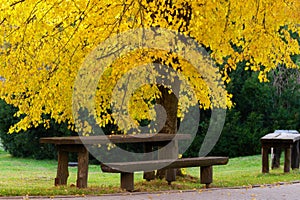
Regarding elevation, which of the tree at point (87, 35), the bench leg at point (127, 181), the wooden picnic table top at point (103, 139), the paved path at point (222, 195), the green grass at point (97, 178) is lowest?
the green grass at point (97, 178)

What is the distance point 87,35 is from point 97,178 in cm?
604

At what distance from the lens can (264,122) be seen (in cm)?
2227

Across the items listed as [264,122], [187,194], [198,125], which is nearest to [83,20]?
[187,194]

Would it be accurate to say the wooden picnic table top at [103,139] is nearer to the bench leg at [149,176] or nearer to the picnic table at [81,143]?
the picnic table at [81,143]

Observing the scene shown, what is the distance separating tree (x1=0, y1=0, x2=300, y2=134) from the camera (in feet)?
35.2

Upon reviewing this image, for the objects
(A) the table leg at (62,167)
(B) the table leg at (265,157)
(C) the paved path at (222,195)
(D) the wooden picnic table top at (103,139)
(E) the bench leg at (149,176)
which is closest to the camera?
(C) the paved path at (222,195)

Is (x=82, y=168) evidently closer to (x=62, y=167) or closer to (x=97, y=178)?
(x=62, y=167)

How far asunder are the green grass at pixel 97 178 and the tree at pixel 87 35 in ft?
4.85

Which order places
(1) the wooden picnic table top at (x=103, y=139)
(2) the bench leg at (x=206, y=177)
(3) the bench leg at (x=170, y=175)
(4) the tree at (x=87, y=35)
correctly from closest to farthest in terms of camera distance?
(1) the wooden picnic table top at (x=103, y=139)
(4) the tree at (x=87, y=35)
(2) the bench leg at (x=206, y=177)
(3) the bench leg at (x=170, y=175)

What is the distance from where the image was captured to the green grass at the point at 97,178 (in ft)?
34.2

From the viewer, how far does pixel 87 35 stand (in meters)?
10.8

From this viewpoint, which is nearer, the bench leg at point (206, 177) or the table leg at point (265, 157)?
the bench leg at point (206, 177)

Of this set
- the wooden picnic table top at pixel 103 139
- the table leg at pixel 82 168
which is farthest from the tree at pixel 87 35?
the table leg at pixel 82 168

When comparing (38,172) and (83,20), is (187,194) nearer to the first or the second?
(83,20)
